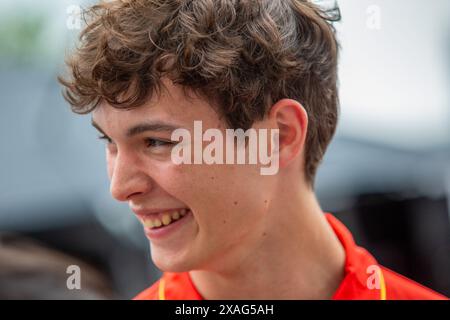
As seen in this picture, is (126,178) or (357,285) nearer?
(126,178)

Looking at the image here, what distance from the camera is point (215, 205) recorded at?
1264mm

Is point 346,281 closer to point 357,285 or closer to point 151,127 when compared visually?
point 357,285

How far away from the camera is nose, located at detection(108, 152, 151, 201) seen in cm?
123

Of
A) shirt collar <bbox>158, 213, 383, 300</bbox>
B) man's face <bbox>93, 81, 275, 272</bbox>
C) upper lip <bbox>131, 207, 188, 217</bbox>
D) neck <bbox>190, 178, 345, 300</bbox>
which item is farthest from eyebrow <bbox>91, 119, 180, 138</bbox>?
shirt collar <bbox>158, 213, 383, 300</bbox>

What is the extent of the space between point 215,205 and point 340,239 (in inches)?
14.6

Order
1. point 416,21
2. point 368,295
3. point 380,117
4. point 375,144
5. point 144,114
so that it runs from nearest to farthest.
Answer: point 144,114 → point 368,295 → point 416,21 → point 380,117 → point 375,144

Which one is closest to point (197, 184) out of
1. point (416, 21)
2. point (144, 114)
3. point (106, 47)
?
point (144, 114)

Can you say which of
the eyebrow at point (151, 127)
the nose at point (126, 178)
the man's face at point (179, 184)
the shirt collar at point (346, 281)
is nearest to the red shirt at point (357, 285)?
the shirt collar at point (346, 281)

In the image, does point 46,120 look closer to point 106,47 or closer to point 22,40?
point 22,40

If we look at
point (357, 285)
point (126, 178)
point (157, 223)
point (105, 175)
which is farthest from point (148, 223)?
point (105, 175)

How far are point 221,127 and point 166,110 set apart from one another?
0.12 meters

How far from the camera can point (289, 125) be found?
1323mm

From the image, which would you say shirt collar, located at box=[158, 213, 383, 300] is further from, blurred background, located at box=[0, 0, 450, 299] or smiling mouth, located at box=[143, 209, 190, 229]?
blurred background, located at box=[0, 0, 450, 299]

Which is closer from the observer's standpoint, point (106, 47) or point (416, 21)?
point (106, 47)
